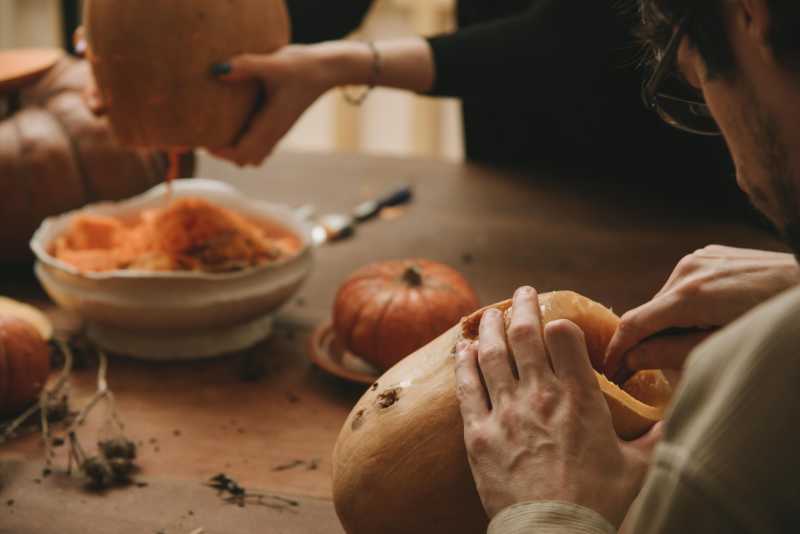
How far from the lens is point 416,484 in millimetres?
992

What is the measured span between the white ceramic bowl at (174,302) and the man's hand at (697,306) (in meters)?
0.78

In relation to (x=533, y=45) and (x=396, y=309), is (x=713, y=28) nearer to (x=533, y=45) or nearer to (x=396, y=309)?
(x=396, y=309)

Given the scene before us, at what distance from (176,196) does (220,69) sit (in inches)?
16.4

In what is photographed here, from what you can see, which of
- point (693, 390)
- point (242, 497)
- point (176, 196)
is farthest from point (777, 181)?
point (176, 196)

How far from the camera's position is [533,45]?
2.09 m

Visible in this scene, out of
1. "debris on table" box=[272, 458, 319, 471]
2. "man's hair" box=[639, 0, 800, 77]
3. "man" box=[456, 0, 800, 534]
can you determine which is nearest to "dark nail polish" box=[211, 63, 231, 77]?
"debris on table" box=[272, 458, 319, 471]

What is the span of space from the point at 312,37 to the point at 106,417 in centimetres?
123

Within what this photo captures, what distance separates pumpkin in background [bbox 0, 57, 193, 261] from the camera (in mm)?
1968

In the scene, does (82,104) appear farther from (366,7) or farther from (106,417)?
(106,417)

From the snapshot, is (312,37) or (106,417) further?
(312,37)

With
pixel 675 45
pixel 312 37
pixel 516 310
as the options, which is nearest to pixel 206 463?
pixel 516 310

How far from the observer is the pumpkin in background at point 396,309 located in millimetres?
1537

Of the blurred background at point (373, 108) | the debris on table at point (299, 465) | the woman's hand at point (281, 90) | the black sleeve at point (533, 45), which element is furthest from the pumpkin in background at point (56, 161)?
the blurred background at point (373, 108)

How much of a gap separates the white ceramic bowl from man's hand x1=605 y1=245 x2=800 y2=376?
2.55ft
